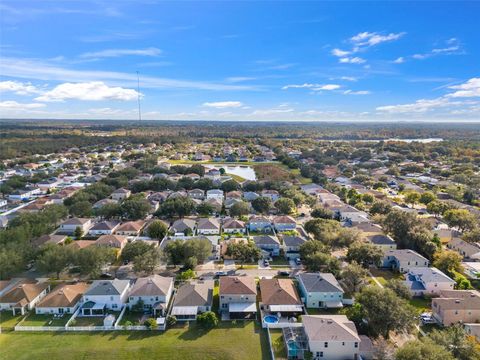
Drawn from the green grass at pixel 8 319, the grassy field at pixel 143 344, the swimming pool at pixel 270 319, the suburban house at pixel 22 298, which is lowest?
the green grass at pixel 8 319

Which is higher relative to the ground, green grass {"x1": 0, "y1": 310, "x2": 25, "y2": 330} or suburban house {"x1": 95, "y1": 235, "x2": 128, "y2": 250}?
suburban house {"x1": 95, "y1": 235, "x2": 128, "y2": 250}

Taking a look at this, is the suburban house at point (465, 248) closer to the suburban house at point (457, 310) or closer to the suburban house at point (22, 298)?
the suburban house at point (457, 310)

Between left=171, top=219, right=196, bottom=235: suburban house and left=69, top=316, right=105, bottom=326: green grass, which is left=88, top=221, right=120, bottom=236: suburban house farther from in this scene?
left=69, top=316, right=105, bottom=326: green grass

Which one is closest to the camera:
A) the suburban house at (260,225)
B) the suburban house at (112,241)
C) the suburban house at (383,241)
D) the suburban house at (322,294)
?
the suburban house at (322,294)

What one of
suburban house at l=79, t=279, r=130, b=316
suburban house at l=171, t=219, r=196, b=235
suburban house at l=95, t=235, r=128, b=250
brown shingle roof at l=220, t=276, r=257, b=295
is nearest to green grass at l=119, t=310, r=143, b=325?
suburban house at l=79, t=279, r=130, b=316

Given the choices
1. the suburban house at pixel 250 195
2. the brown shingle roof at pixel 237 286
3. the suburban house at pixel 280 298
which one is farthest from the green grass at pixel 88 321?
the suburban house at pixel 250 195

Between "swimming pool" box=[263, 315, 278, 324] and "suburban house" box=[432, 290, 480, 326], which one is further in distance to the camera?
"suburban house" box=[432, 290, 480, 326]

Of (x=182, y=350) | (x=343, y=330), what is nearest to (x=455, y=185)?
(x=343, y=330)
